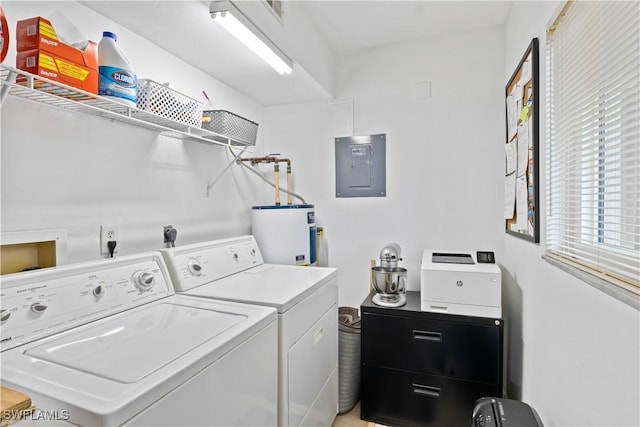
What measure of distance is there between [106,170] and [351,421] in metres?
2.01

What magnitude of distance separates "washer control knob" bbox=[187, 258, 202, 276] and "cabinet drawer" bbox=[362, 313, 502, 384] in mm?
1057

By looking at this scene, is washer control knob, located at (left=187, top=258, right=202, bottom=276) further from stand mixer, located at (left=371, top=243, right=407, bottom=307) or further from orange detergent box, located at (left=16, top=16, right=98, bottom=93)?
stand mixer, located at (left=371, top=243, right=407, bottom=307)

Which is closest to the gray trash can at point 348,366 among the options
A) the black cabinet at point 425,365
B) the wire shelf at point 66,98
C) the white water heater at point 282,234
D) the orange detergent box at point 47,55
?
the black cabinet at point 425,365

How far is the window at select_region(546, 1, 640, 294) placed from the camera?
82cm

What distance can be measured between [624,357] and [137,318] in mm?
1432

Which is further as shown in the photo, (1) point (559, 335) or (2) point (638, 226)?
(1) point (559, 335)

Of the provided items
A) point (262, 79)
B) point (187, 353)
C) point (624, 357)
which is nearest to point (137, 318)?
point (187, 353)

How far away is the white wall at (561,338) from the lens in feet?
2.57

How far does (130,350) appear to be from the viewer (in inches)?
Result: 35.7

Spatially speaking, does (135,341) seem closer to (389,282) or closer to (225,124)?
(225,124)

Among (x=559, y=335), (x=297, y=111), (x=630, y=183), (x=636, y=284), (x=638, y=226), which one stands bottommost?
(x=559, y=335)

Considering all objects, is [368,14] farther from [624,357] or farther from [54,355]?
[54,355]

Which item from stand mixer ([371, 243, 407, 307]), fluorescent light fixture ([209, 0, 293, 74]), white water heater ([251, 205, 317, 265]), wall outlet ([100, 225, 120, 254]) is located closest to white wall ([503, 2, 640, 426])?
stand mixer ([371, 243, 407, 307])

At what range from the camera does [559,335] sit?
1.21 meters
